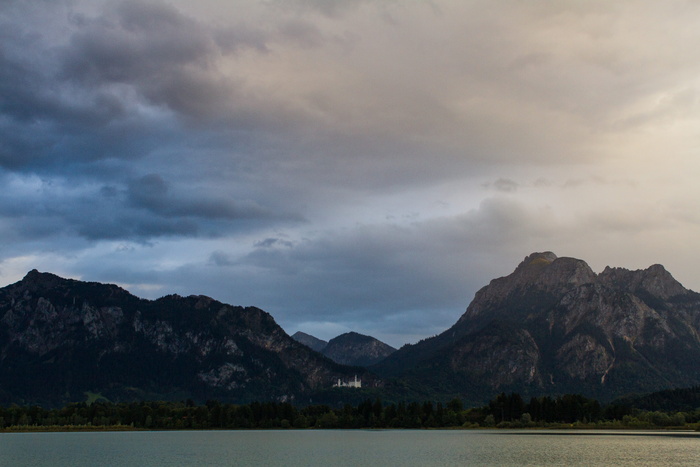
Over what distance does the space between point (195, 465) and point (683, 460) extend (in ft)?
390

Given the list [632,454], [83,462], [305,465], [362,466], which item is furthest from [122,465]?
[632,454]

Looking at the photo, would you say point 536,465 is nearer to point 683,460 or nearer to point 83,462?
point 683,460

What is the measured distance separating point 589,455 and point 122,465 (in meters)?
123

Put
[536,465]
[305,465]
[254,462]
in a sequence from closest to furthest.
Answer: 1. [536,465]
2. [305,465]
3. [254,462]

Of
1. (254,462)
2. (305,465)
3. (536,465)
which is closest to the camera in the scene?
(536,465)

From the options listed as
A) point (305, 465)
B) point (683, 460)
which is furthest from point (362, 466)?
point (683, 460)

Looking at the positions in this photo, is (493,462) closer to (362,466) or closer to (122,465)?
(362,466)

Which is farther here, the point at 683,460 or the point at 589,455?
the point at 589,455

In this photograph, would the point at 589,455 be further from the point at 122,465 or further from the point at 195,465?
the point at 122,465

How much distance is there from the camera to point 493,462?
177 metres

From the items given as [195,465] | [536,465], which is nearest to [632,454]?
[536,465]

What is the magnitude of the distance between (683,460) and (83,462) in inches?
6021

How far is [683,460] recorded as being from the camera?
171m

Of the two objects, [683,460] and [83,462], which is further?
[83,462]
